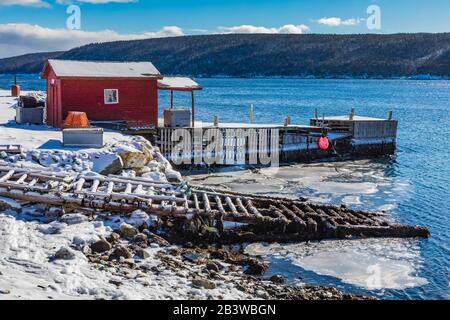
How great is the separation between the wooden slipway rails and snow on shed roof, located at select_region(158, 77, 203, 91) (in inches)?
440

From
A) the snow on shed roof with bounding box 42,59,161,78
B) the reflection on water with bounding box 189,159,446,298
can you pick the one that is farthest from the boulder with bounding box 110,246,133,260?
the snow on shed roof with bounding box 42,59,161,78

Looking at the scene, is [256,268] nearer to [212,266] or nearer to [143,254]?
[212,266]

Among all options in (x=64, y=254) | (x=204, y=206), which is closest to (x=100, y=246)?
(x=64, y=254)

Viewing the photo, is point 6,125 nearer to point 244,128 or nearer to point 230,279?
point 244,128

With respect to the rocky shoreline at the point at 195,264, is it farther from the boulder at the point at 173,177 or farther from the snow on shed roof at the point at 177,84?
the snow on shed roof at the point at 177,84

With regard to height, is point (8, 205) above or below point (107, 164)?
below

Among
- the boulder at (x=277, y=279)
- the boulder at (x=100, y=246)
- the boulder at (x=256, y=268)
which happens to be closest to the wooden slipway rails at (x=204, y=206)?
the boulder at (x=256, y=268)

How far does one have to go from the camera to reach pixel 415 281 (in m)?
15.0

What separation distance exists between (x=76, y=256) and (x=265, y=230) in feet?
21.9

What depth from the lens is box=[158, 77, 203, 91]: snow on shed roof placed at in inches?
1195

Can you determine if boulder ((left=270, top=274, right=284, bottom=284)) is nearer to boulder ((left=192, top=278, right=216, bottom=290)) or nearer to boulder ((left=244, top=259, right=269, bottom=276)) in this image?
boulder ((left=244, top=259, right=269, bottom=276))

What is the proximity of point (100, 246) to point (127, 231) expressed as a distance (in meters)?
1.65

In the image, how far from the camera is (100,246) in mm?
14297
